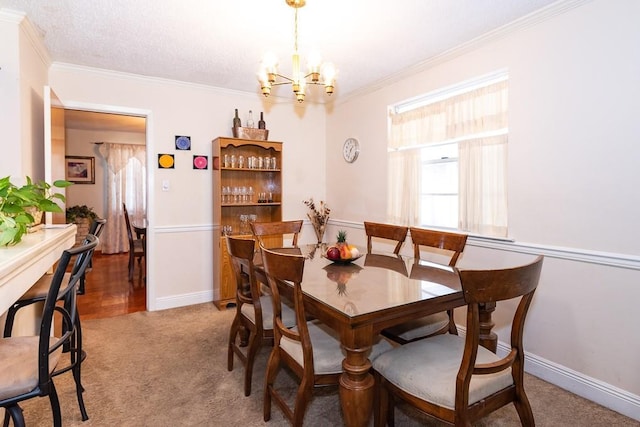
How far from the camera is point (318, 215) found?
4.50 metres

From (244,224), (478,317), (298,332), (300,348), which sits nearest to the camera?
(478,317)

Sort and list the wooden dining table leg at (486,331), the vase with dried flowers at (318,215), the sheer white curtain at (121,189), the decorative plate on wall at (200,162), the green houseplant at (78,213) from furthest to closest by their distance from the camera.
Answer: the sheer white curtain at (121,189) < the green houseplant at (78,213) < the vase with dried flowers at (318,215) < the decorative plate on wall at (200,162) < the wooden dining table leg at (486,331)

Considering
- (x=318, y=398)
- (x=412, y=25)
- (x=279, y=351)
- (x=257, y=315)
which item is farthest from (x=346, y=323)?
(x=412, y=25)

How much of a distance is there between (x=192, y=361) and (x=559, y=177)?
2858 mm

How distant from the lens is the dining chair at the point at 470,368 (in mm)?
1251

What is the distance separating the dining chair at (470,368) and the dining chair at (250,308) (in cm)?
73

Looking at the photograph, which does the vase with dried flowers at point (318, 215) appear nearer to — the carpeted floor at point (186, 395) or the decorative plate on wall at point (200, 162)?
the decorative plate on wall at point (200, 162)

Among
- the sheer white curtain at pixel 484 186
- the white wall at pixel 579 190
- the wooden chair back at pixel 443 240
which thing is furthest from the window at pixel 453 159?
the wooden chair back at pixel 443 240

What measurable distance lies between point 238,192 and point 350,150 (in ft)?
4.69

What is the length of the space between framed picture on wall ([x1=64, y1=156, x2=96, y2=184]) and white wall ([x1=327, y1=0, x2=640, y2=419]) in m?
6.96

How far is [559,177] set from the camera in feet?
7.37

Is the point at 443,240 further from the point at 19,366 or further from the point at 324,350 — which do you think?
the point at 19,366

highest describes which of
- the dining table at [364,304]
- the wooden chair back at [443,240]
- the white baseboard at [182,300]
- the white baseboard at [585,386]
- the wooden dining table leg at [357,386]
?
the wooden chair back at [443,240]

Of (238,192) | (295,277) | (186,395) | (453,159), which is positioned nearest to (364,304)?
(295,277)
